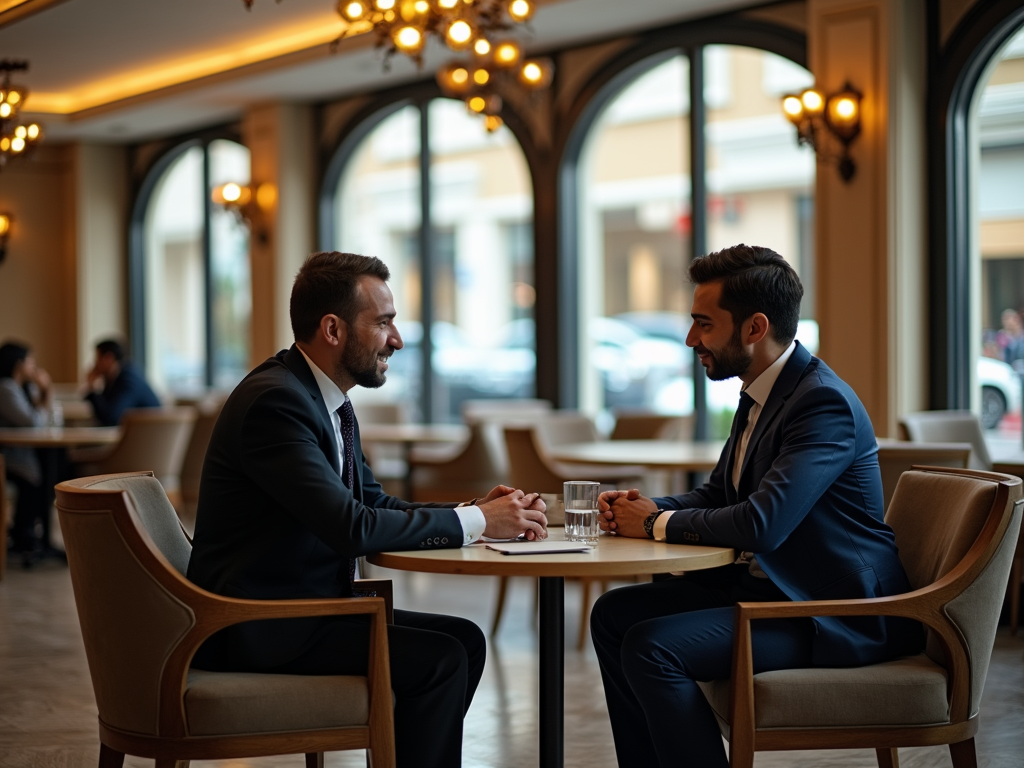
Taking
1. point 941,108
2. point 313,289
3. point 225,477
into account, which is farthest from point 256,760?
point 941,108

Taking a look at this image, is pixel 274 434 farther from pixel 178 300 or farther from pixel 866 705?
pixel 178 300

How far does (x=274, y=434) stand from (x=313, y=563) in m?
0.29

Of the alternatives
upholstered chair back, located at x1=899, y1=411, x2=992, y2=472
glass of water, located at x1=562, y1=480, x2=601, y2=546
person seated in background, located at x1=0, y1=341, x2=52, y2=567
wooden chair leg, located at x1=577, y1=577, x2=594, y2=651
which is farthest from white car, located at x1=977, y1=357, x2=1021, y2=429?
person seated in background, located at x1=0, y1=341, x2=52, y2=567

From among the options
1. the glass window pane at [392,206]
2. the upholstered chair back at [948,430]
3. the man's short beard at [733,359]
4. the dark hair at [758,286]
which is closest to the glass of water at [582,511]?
the man's short beard at [733,359]

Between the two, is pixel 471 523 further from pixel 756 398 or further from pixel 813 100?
pixel 813 100

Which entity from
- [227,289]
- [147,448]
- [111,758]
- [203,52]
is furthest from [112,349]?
[111,758]

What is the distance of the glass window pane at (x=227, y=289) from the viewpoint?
39.4 feet

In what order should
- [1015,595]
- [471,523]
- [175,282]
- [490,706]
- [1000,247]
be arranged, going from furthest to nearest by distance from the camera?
[175,282]
[1000,247]
[1015,595]
[490,706]
[471,523]

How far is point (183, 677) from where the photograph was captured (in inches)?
91.4

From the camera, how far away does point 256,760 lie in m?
3.54

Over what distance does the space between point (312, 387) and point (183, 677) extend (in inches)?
26.4

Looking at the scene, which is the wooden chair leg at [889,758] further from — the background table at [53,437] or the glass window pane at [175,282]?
the glass window pane at [175,282]

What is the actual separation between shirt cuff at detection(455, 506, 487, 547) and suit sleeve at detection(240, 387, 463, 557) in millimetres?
111

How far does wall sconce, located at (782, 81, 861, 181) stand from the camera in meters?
6.31
